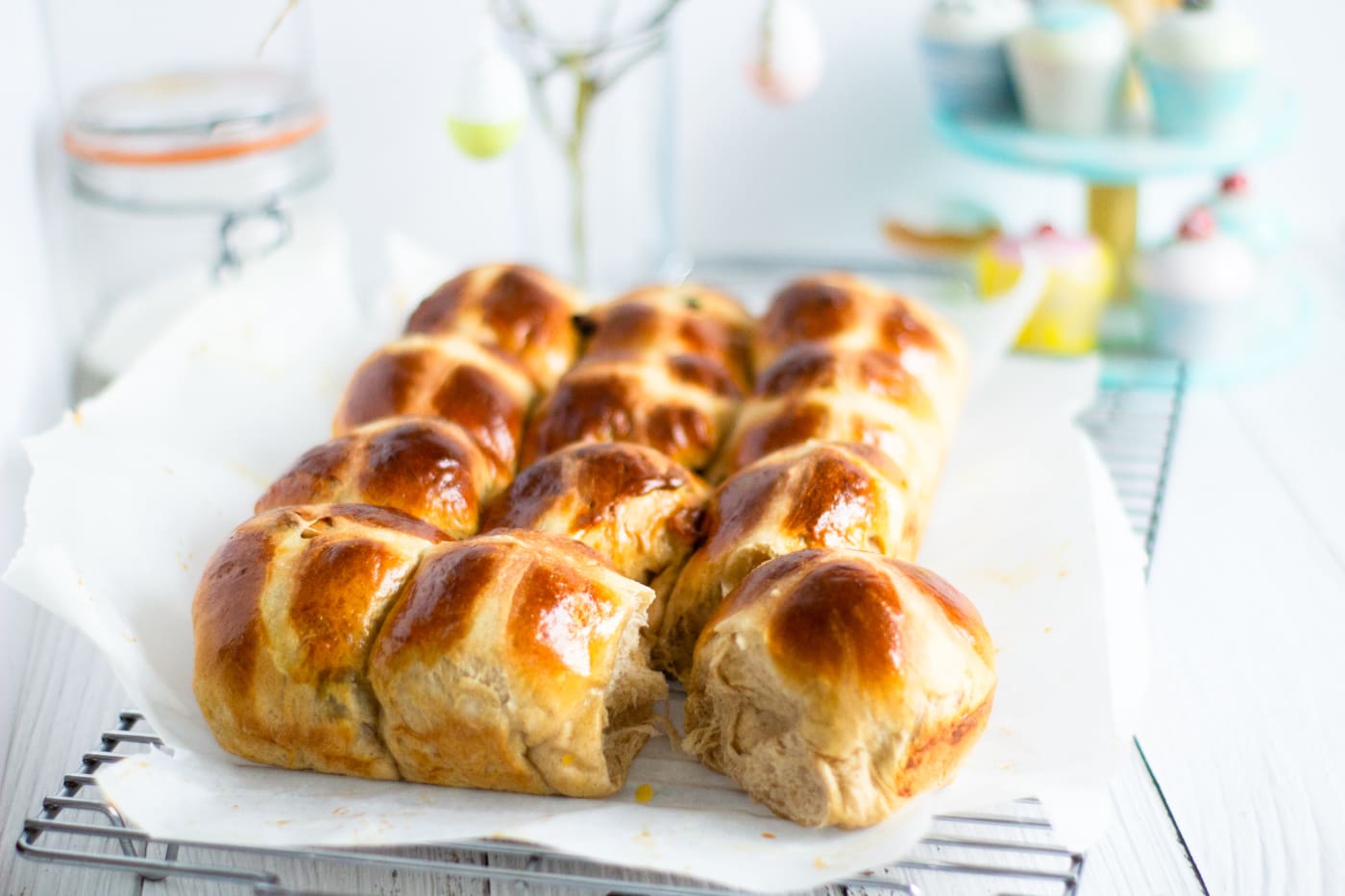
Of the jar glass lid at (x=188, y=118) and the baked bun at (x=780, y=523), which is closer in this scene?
the baked bun at (x=780, y=523)

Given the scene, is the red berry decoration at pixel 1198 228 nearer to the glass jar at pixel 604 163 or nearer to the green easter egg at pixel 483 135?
the glass jar at pixel 604 163

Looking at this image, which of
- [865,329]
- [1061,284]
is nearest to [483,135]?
[865,329]

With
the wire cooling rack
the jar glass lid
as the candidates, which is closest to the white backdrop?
the jar glass lid

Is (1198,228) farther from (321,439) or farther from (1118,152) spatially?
(321,439)

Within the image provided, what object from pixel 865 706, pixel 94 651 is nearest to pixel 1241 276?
pixel 865 706

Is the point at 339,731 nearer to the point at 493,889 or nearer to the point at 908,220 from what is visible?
the point at 493,889

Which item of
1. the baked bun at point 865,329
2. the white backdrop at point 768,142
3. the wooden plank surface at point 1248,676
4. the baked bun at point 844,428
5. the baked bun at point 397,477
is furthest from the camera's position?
the white backdrop at point 768,142

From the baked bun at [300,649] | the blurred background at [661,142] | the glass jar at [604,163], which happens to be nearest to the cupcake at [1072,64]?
the blurred background at [661,142]
